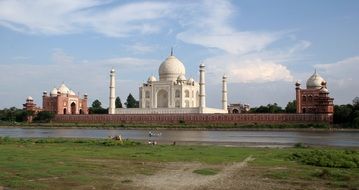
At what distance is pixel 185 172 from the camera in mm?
12000

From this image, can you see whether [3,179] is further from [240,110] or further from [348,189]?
[240,110]

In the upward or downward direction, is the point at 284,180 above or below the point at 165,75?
below

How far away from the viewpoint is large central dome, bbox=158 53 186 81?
69688 millimetres

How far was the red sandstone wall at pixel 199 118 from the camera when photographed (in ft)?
182

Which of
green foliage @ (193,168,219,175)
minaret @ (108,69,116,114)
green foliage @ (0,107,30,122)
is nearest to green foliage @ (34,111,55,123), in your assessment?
green foliage @ (0,107,30,122)

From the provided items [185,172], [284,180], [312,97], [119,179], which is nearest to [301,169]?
[284,180]

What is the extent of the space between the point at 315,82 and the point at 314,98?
3.52m

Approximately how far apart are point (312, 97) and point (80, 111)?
124 feet

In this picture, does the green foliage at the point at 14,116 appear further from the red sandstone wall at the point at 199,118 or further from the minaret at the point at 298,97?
the minaret at the point at 298,97

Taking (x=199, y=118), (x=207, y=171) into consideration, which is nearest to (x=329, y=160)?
(x=207, y=171)

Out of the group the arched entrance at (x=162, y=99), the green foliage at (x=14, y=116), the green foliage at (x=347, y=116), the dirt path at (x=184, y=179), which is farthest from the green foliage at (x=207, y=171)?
the green foliage at (x=14, y=116)

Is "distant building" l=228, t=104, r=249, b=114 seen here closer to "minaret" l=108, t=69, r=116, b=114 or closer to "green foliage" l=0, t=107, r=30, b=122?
"minaret" l=108, t=69, r=116, b=114

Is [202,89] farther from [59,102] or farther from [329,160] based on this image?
[329,160]

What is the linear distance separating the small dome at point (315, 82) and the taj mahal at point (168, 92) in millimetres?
11398
